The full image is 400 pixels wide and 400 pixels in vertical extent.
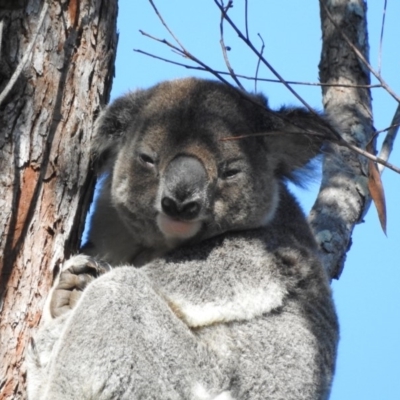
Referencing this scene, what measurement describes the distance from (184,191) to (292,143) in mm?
842

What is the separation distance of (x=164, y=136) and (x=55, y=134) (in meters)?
0.61

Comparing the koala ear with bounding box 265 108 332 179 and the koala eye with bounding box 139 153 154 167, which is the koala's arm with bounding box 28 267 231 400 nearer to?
the koala eye with bounding box 139 153 154 167

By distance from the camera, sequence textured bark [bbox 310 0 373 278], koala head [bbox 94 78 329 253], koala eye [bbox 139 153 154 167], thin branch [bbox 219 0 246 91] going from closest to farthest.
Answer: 1. thin branch [bbox 219 0 246 91]
2. koala head [bbox 94 78 329 253]
3. koala eye [bbox 139 153 154 167]
4. textured bark [bbox 310 0 373 278]

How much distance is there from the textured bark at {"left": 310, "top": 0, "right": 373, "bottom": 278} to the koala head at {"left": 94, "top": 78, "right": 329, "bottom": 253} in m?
0.37

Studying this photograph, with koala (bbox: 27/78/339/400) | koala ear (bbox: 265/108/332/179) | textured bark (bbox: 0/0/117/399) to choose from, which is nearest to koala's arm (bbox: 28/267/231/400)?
koala (bbox: 27/78/339/400)

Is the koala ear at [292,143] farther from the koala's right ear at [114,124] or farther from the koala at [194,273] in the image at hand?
the koala's right ear at [114,124]

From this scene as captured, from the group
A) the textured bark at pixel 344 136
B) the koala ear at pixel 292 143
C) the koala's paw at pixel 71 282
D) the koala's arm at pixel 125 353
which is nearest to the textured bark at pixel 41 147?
the koala's paw at pixel 71 282

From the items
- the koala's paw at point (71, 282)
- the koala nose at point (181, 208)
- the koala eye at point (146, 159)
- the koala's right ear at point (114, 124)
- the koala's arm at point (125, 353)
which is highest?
the koala's right ear at point (114, 124)

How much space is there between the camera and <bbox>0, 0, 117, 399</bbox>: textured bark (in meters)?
3.59

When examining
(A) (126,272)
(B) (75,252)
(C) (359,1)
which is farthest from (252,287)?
(C) (359,1)

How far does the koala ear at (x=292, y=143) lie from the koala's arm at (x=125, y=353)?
3.52 feet

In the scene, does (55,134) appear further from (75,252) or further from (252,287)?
→ (252,287)

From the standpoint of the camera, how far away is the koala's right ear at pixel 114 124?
4145 mm

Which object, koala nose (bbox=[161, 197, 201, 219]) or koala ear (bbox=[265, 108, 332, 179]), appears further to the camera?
koala ear (bbox=[265, 108, 332, 179])
